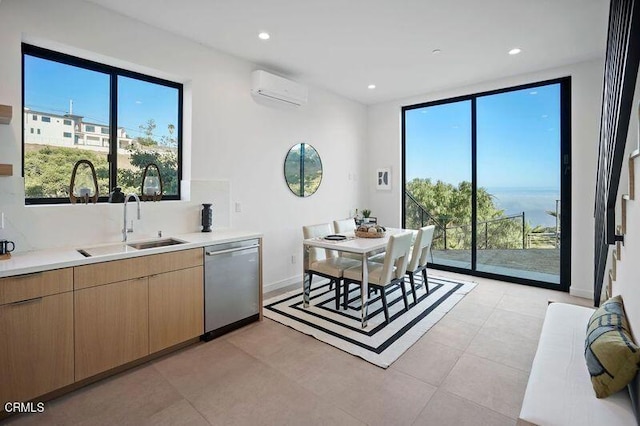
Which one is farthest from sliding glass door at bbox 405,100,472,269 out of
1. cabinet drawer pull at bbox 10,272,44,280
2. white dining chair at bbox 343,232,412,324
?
cabinet drawer pull at bbox 10,272,44,280

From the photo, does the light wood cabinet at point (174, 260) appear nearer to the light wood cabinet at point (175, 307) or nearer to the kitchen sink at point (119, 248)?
the light wood cabinet at point (175, 307)

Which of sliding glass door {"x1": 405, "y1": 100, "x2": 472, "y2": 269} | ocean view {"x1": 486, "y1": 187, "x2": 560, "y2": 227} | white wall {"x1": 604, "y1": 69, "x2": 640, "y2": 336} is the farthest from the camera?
sliding glass door {"x1": 405, "y1": 100, "x2": 472, "y2": 269}

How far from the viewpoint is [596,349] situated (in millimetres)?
1568

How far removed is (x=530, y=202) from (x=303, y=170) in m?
3.24

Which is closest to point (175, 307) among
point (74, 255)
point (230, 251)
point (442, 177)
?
point (230, 251)

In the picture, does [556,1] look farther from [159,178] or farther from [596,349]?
[159,178]

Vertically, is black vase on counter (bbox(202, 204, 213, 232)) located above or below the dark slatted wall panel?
below

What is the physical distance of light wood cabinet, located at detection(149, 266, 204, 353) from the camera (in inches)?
99.7

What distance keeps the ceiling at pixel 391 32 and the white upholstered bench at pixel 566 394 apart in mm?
2659

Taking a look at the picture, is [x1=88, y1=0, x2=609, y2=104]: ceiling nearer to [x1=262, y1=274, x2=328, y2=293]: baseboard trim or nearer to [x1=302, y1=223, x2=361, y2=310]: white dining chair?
[x1=302, y1=223, x2=361, y2=310]: white dining chair

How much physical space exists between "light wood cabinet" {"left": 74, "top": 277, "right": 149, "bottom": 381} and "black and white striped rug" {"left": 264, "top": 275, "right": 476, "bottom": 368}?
1.33 metres

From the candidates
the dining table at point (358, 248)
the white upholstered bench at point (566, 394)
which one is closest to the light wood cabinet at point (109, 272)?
the dining table at point (358, 248)

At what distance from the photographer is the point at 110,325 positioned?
7.51ft

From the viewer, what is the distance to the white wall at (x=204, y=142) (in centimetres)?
237
